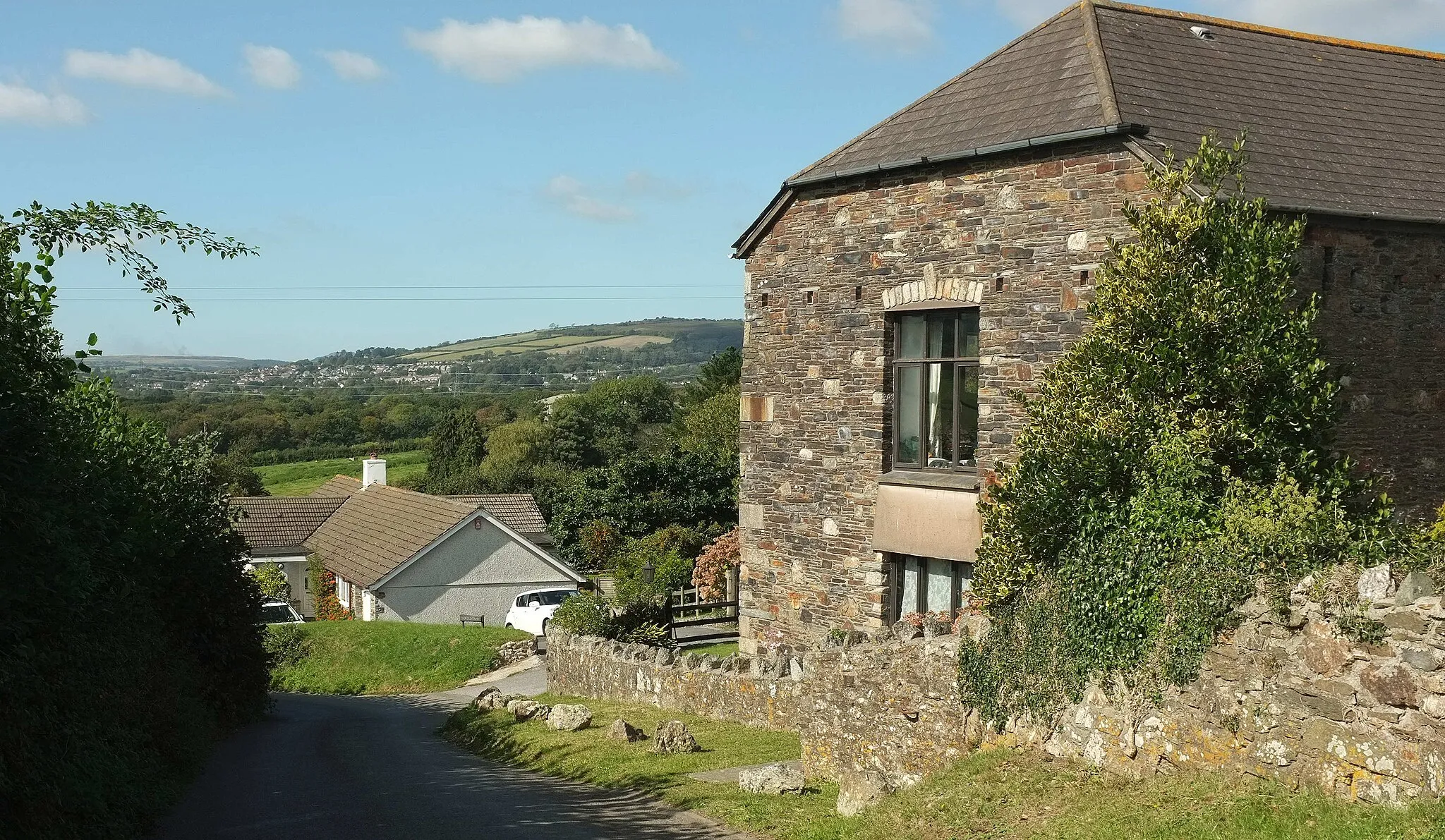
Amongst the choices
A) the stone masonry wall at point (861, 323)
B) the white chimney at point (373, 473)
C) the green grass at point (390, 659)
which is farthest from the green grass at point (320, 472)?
the stone masonry wall at point (861, 323)

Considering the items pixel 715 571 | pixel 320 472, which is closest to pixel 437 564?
pixel 715 571

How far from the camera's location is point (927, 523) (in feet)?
50.7

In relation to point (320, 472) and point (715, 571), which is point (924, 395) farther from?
point (320, 472)

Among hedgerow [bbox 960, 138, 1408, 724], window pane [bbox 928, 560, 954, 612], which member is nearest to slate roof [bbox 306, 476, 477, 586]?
window pane [bbox 928, 560, 954, 612]

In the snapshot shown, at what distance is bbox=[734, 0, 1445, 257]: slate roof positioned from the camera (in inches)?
557

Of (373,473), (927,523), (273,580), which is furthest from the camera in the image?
(373,473)

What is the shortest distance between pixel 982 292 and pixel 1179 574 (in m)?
6.09

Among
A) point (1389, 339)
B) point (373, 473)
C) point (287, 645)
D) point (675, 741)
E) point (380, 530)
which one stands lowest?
point (287, 645)

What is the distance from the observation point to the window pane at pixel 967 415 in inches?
600

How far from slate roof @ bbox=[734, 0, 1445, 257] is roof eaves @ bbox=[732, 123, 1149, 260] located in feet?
0.07

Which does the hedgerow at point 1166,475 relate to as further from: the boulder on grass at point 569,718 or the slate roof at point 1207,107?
the boulder on grass at point 569,718

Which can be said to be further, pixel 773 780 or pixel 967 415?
pixel 967 415

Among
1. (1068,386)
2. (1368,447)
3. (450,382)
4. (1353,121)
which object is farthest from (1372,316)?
(450,382)

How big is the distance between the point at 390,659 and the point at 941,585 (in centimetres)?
2182
